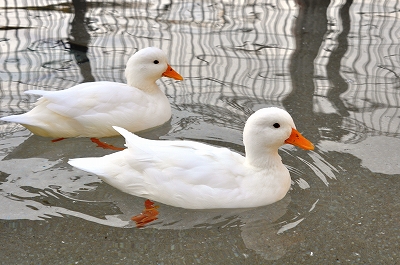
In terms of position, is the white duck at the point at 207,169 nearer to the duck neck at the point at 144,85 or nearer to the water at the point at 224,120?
the water at the point at 224,120

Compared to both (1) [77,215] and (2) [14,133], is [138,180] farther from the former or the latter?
(2) [14,133]

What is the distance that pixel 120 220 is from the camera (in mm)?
4160

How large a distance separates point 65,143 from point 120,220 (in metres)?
1.43

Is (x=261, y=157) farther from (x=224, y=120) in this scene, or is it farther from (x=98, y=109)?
(x=98, y=109)

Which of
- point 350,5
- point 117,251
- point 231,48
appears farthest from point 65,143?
point 350,5

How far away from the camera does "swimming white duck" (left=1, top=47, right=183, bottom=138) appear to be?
5.16 metres

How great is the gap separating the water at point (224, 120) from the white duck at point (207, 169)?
135mm

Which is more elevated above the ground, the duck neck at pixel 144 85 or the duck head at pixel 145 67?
the duck head at pixel 145 67

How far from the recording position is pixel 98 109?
5242 millimetres

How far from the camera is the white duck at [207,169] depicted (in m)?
4.18

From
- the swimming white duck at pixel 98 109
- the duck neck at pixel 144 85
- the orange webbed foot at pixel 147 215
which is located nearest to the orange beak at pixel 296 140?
the orange webbed foot at pixel 147 215

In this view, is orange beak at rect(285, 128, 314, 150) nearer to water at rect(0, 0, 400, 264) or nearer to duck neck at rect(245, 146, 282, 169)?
duck neck at rect(245, 146, 282, 169)

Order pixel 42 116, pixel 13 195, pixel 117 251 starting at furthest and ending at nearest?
pixel 42 116 < pixel 13 195 < pixel 117 251

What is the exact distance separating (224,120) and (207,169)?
1.54m
